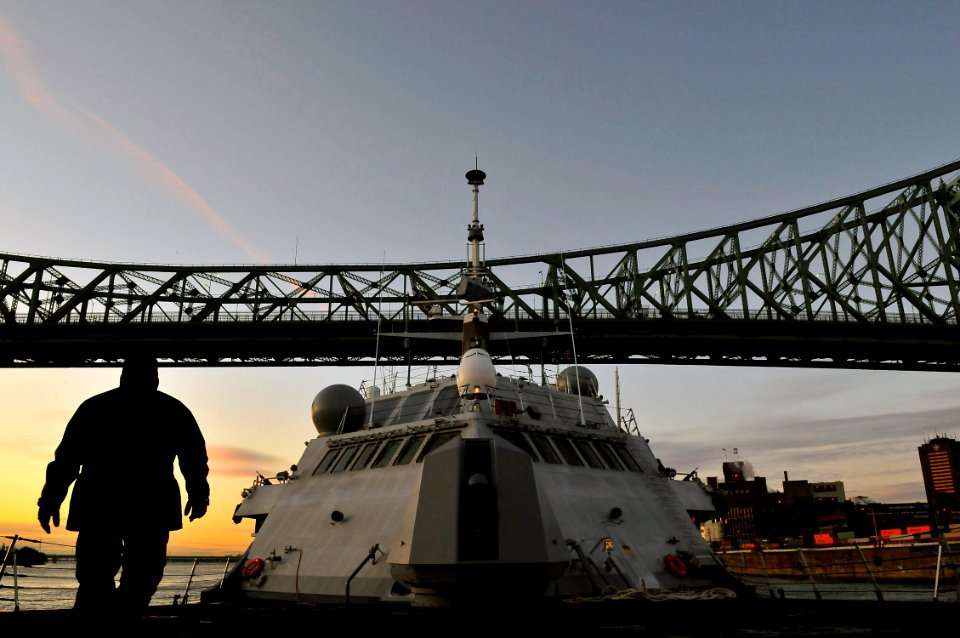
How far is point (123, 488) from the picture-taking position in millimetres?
5656

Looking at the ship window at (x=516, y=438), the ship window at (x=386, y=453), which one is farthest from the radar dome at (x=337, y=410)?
the ship window at (x=516, y=438)

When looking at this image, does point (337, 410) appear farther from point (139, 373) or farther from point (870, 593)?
point (870, 593)

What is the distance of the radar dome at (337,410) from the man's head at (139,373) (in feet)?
43.1

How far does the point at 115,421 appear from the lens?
5836mm

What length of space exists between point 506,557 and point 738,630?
2724 mm

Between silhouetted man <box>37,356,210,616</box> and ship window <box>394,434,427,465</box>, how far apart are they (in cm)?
846

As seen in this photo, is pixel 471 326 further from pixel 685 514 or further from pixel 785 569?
pixel 785 569

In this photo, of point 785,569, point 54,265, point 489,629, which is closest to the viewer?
point 489,629

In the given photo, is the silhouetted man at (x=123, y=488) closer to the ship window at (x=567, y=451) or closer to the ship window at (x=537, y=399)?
the ship window at (x=567, y=451)

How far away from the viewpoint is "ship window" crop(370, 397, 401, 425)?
62.8ft

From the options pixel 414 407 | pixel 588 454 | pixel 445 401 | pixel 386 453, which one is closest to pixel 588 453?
pixel 588 454

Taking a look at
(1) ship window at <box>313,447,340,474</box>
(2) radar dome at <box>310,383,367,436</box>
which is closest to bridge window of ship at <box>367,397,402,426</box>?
(2) radar dome at <box>310,383,367,436</box>

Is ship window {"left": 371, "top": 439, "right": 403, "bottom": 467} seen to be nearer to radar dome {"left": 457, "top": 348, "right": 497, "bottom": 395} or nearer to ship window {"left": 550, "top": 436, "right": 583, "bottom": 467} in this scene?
radar dome {"left": 457, "top": 348, "right": 497, "bottom": 395}

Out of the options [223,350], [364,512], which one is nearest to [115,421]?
[364,512]
